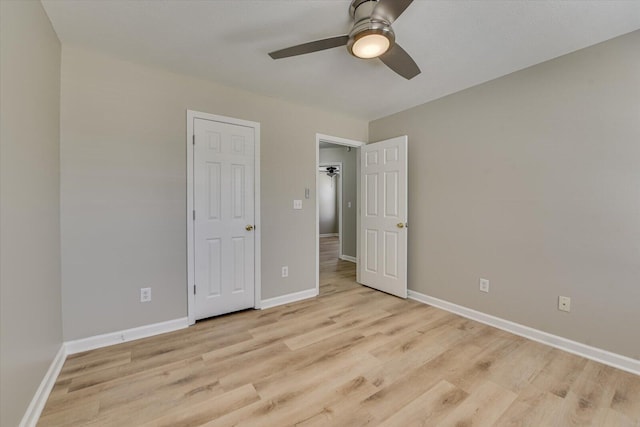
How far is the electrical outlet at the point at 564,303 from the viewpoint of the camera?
2.13 metres

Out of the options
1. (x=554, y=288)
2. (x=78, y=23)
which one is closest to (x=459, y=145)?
(x=554, y=288)

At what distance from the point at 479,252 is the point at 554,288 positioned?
63 cm

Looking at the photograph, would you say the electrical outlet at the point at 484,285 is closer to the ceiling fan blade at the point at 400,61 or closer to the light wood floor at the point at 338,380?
the light wood floor at the point at 338,380

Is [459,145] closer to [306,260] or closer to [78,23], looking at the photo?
[306,260]

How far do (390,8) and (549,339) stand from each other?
2.78m

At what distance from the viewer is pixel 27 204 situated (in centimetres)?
142

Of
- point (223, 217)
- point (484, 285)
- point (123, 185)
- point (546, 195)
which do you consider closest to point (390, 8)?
point (546, 195)

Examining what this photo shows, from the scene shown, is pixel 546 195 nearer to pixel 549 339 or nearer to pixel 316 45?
pixel 549 339

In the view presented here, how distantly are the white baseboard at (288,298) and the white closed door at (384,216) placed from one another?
865 mm

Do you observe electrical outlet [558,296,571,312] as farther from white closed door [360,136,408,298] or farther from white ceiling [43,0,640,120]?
white ceiling [43,0,640,120]

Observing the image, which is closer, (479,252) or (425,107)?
(479,252)

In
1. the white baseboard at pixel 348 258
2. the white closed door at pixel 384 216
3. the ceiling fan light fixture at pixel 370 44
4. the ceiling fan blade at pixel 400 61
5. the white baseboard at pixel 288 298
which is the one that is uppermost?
the ceiling fan blade at pixel 400 61

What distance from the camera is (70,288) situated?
2.02m

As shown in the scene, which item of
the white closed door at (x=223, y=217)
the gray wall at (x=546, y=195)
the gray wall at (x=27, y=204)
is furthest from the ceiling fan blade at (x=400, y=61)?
the gray wall at (x=27, y=204)
